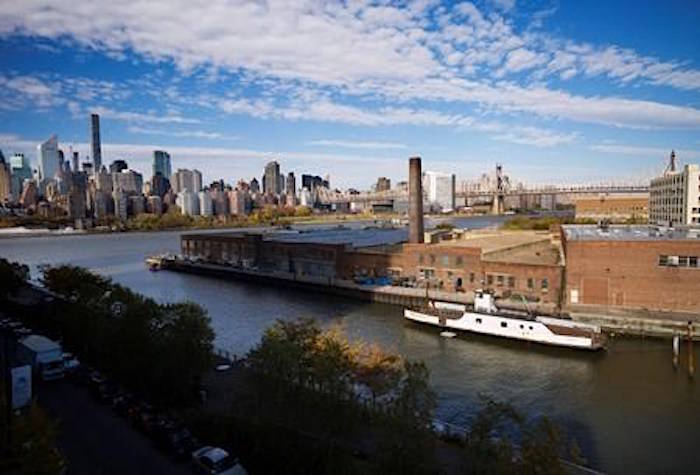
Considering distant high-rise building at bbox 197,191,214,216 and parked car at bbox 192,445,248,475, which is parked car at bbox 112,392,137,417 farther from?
distant high-rise building at bbox 197,191,214,216

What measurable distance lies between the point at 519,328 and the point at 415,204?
1486 centimetres

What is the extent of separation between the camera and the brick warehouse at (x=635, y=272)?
18984 mm

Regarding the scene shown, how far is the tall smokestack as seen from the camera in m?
31.0

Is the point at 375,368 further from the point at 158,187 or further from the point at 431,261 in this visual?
the point at 158,187

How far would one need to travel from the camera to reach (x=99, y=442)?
31.0 feet

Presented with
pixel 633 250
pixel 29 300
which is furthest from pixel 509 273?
pixel 29 300

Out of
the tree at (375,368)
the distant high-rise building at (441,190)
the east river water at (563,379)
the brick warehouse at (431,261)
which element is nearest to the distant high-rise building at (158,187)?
the distant high-rise building at (441,190)

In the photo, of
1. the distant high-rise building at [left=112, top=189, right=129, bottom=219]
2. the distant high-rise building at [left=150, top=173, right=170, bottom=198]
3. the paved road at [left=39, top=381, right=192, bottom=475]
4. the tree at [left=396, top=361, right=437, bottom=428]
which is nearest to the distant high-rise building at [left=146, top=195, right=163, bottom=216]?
the distant high-rise building at [left=112, top=189, right=129, bottom=219]

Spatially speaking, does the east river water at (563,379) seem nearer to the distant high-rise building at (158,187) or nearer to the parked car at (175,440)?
the parked car at (175,440)

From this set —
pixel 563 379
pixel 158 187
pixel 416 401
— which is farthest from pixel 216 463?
pixel 158 187

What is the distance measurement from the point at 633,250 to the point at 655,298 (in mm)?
1934

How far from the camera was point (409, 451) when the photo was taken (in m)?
6.39

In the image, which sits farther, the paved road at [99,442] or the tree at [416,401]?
the paved road at [99,442]

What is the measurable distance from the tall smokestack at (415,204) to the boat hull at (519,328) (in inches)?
443
